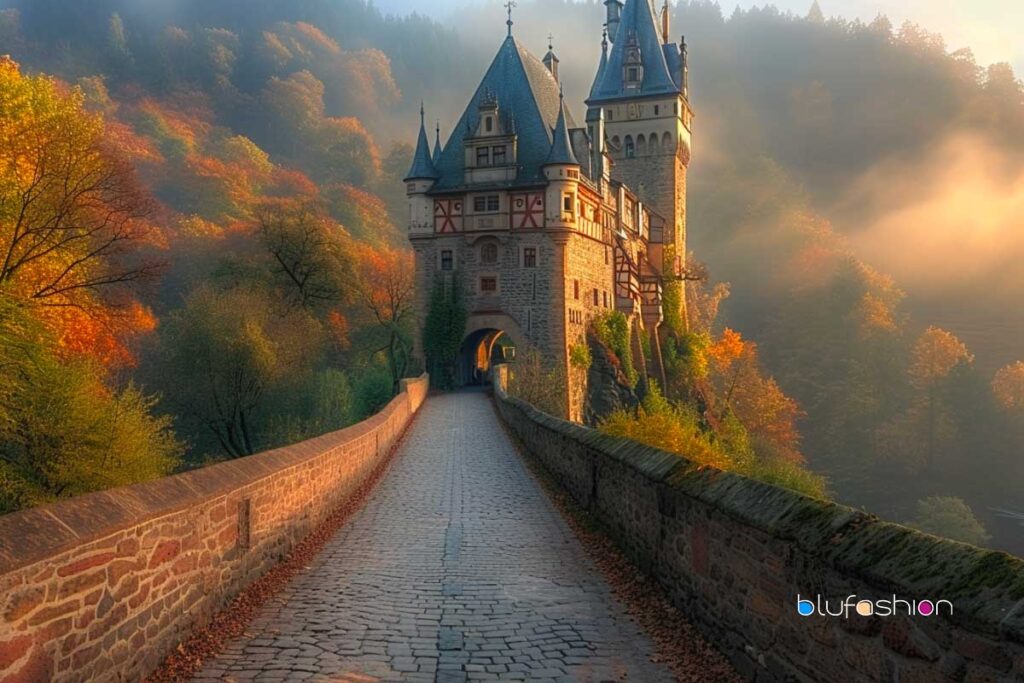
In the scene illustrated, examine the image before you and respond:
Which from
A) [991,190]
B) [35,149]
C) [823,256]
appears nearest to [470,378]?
[35,149]

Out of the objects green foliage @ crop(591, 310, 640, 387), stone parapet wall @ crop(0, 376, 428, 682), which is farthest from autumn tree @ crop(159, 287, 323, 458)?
stone parapet wall @ crop(0, 376, 428, 682)

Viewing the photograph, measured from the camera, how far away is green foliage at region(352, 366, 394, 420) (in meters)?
34.6

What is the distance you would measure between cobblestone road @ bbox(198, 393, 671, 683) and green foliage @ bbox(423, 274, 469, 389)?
25221 mm

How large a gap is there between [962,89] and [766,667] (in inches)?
4710

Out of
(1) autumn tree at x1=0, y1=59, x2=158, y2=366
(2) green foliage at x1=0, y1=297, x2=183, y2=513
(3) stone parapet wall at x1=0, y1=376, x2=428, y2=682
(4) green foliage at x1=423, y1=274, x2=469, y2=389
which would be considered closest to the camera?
(3) stone parapet wall at x1=0, y1=376, x2=428, y2=682

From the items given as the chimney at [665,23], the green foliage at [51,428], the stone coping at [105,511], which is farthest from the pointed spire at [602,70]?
the stone coping at [105,511]

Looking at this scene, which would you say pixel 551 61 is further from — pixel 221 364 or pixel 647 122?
pixel 221 364

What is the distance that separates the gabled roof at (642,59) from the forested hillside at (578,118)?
1883 centimetres

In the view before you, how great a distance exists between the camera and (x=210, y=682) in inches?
205

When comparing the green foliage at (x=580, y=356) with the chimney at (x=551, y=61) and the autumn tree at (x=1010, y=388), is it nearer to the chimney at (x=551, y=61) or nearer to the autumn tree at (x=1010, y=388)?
the chimney at (x=551, y=61)

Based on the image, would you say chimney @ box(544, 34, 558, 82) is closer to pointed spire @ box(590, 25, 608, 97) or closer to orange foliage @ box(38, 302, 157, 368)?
pointed spire @ box(590, 25, 608, 97)

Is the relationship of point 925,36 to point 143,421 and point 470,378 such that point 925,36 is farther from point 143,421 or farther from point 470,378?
point 143,421

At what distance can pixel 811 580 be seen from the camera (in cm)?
445

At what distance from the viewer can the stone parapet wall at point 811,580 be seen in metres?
3.33
